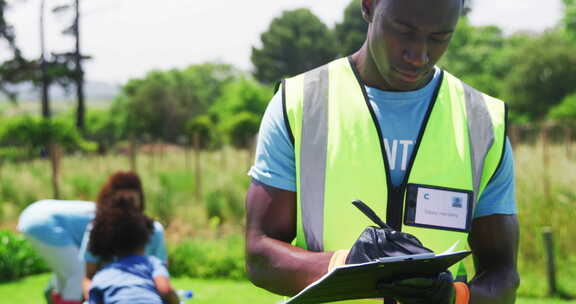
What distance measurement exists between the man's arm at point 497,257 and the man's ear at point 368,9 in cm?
63

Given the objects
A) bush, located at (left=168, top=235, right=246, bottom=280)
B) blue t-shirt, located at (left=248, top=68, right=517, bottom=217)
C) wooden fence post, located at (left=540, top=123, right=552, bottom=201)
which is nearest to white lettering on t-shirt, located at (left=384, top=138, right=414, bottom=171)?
blue t-shirt, located at (left=248, top=68, right=517, bottom=217)

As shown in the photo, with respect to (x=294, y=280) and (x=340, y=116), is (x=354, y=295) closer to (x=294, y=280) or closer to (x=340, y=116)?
(x=294, y=280)

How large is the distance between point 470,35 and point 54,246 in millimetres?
62360

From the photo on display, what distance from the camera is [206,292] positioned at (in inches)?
314

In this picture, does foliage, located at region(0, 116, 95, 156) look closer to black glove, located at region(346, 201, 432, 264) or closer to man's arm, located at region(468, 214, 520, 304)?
man's arm, located at region(468, 214, 520, 304)

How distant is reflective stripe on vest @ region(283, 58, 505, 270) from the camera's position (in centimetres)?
185

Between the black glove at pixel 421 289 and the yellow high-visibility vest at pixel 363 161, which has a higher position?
the yellow high-visibility vest at pixel 363 161

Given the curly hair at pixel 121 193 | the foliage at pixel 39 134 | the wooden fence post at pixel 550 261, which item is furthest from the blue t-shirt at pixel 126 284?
the foliage at pixel 39 134

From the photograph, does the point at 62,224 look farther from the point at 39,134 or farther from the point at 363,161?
the point at 39,134

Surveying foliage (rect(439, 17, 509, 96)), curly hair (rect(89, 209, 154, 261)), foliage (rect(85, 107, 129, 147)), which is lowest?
foliage (rect(85, 107, 129, 147))

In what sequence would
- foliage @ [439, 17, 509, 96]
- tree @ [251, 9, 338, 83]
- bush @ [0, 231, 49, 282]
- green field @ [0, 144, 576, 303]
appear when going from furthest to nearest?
foliage @ [439, 17, 509, 96] < tree @ [251, 9, 338, 83] < bush @ [0, 231, 49, 282] < green field @ [0, 144, 576, 303]

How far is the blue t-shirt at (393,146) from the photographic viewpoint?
6.11ft

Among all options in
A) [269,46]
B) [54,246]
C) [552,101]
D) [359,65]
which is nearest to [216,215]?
[54,246]

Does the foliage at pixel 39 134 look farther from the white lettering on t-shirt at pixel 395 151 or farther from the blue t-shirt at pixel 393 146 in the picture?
the white lettering on t-shirt at pixel 395 151
